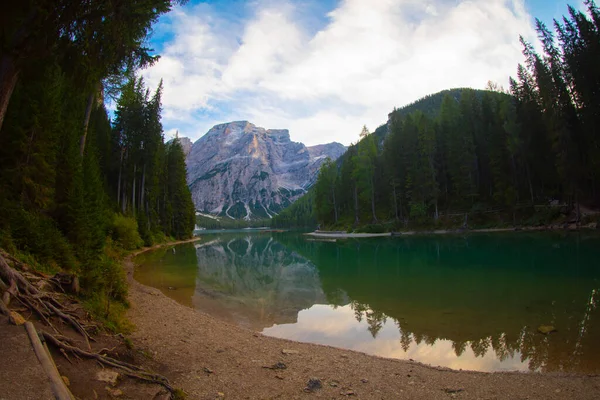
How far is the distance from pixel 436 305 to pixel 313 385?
27.9 ft

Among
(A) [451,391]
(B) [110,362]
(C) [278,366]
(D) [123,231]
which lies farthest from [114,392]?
(D) [123,231]

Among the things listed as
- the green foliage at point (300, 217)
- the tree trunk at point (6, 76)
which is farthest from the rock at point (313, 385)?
the green foliage at point (300, 217)

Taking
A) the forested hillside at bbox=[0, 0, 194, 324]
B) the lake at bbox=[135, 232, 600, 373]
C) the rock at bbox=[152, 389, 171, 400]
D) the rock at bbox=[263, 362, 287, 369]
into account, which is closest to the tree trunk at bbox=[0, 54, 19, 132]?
the forested hillside at bbox=[0, 0, 194, 324]

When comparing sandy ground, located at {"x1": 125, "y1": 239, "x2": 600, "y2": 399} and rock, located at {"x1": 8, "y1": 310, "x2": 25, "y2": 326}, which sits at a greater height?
rock, located at {"x1": 8, "y1": 310, "x2": 25, "y2": 326}

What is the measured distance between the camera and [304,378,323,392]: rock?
6.15 metres

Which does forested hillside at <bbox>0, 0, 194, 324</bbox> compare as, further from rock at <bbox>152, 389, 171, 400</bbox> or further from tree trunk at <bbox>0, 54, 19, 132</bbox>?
rock at <bbox>152, 389, 171, 400</bbox>

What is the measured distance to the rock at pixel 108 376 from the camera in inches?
186

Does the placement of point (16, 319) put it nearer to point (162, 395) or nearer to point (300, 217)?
point (162, 395)

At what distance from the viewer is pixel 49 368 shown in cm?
405

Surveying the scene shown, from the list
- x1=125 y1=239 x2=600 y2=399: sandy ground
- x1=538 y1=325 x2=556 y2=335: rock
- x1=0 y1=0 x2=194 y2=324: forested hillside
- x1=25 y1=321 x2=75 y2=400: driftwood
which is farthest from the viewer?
x1=538 y1=325 x2=556 y2=335: rock

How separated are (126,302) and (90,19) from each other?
8.58 metres

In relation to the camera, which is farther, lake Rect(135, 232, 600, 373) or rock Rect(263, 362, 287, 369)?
lake Rect(135, 232, 600, 373)

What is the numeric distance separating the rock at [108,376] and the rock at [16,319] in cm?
151

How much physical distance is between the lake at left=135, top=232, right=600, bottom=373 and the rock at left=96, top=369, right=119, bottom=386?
6.47 metres
